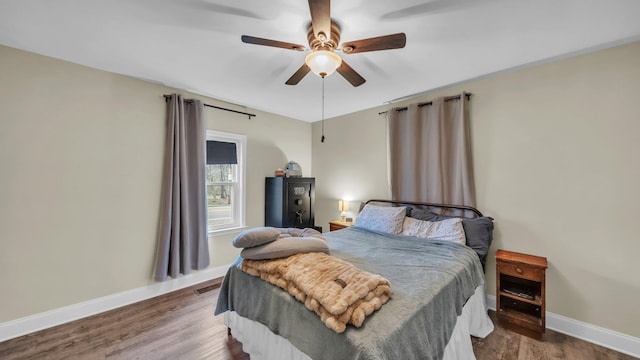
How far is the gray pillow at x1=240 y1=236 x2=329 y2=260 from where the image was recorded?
1.66 m

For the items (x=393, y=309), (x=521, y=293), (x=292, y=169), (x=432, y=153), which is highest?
(x=432, y=153)

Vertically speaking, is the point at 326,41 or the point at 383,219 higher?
the point at 326,41

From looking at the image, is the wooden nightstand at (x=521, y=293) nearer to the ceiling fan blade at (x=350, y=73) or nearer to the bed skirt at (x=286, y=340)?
the bed skirt at (x=286, y=340)

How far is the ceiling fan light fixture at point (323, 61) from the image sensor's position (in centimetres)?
162

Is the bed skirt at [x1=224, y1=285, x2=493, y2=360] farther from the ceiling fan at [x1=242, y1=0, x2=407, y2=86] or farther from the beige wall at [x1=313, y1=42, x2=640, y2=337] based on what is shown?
the ceiling fan at [x1=242, y1=0, x2=407, y2=86]

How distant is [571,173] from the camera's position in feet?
7.18

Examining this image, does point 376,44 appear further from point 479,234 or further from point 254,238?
point 479,234

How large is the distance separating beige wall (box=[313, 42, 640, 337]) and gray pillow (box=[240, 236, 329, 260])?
2.14 meters

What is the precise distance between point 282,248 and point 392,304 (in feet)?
2.63

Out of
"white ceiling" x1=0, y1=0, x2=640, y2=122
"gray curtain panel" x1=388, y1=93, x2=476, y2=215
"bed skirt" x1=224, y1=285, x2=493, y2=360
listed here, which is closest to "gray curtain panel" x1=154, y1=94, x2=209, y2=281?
"white ceiling" x1=0, y1=0, x2=640, y2=122

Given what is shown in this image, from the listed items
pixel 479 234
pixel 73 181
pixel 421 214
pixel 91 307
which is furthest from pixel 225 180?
pixel 479 234

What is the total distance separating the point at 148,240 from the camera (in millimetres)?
2805

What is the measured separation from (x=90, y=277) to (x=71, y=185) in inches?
38.6

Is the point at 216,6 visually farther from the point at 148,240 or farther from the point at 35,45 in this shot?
the point at 148,240
